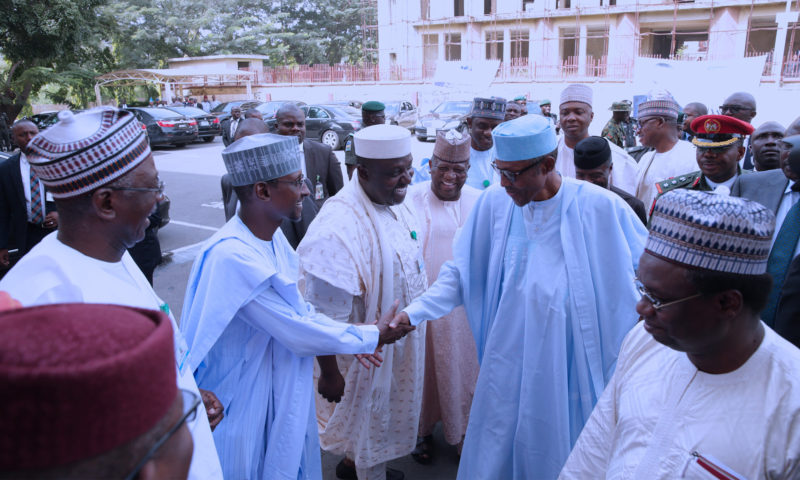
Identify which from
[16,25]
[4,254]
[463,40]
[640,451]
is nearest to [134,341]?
[640,451]

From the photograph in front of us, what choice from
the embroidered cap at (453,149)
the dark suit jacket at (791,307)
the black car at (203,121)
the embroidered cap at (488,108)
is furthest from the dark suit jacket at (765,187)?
the black car at (203,121)

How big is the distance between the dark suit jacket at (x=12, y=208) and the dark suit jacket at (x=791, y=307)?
566 cm

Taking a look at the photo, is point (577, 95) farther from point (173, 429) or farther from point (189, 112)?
point (189, 112)

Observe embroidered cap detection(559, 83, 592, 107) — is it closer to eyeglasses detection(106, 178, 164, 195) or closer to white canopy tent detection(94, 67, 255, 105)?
eyeglasses detection(106, 178, 164, 195)

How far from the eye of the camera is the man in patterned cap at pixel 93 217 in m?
1.65

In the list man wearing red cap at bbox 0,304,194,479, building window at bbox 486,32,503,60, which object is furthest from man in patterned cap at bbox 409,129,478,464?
building window at bbox 486,32,503,60

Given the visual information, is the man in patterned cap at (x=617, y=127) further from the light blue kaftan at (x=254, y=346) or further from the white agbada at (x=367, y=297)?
the light blue kaftan at (x=254, y=346)

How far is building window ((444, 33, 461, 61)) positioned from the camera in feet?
117

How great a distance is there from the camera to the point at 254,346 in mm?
2488

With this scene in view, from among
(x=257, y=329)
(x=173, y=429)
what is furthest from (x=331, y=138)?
(x=173, y=429)

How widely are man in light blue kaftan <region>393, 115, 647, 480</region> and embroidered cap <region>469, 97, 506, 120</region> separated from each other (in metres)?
2.67

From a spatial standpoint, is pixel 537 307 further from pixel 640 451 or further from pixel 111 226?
pixel 111 226

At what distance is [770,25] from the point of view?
95.3 ft

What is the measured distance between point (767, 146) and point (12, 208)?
6530 mm
